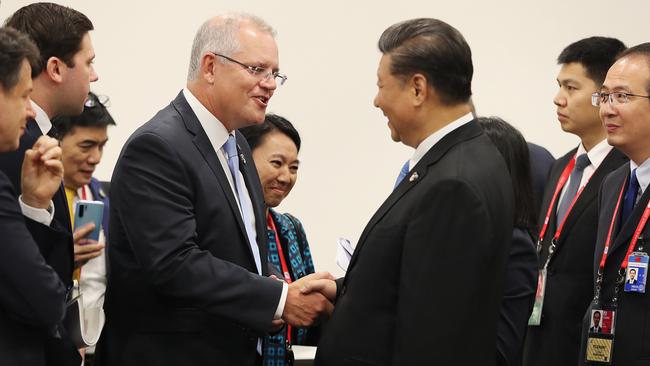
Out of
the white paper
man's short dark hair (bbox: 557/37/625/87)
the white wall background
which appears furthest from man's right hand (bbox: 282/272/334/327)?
the white wall background

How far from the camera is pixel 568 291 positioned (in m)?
4.03

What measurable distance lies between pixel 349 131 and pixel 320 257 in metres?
0.84

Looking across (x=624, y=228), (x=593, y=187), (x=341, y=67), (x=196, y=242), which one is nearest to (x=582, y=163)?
(x=593, y=187)

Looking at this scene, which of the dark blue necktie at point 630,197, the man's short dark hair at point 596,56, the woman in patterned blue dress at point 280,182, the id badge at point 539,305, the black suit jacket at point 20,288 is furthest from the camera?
the man's short dark hair at point 596,56

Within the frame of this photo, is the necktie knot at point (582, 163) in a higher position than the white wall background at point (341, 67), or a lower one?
lower

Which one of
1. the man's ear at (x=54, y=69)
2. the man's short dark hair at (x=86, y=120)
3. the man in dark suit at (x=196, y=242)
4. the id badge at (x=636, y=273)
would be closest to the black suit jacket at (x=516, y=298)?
the id badge at (x=636, y=273)

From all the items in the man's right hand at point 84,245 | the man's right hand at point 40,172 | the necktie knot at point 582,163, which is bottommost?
the man's right hand at point 84,245

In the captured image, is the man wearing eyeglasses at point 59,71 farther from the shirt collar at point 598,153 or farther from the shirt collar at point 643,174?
the shirt collar at point 598,153

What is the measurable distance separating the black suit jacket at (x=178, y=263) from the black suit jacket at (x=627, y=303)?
52.3 inches

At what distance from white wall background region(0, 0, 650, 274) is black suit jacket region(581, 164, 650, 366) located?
2564mm

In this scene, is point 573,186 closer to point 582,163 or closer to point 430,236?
point 582,163

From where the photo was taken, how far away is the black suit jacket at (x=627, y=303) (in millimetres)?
3262

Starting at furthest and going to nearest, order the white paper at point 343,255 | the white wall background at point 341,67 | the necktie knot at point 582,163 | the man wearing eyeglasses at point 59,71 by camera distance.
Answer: the white wall background at point 341,67 → the necktie knot at point 582,163 → the white paper at point 343,255 → the man wearing eyeglasses at point 59,71

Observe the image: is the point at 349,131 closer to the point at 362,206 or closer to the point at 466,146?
the point at 362,206
